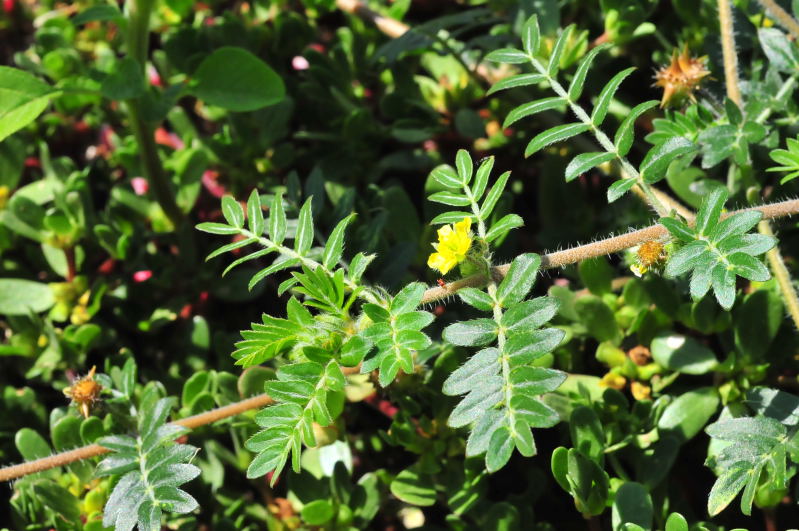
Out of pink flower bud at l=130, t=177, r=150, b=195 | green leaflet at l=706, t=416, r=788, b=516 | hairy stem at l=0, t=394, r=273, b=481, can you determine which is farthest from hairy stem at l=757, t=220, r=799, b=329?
pink flower bud at l=130, t=177, r=150, b=195

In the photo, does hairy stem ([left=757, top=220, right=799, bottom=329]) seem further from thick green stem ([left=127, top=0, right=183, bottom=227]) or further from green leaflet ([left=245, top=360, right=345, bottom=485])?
thick green stem ([left=127, top=0, right=183, bottom=227])

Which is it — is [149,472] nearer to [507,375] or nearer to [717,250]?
[507,375]

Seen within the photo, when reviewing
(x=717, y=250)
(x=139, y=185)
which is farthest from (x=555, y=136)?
(x=139, y=185)

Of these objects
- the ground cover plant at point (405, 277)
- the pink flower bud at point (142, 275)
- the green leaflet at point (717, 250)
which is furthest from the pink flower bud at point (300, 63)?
the green leaflet at point (717, 250)

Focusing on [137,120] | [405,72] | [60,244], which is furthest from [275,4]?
[60,244]

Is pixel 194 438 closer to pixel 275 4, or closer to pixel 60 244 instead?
pixel 60 244

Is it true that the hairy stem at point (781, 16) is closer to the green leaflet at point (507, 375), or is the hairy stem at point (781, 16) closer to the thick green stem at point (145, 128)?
the green leaflet at point (507, 375)

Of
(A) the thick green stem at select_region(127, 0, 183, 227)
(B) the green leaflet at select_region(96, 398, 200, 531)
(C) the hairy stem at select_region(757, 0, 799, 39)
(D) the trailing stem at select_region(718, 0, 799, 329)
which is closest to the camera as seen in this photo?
(B) the green leaflet at select_region(96, 398, 200, 531)

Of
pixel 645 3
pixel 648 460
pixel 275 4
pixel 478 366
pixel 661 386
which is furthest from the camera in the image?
pixel 275 4
